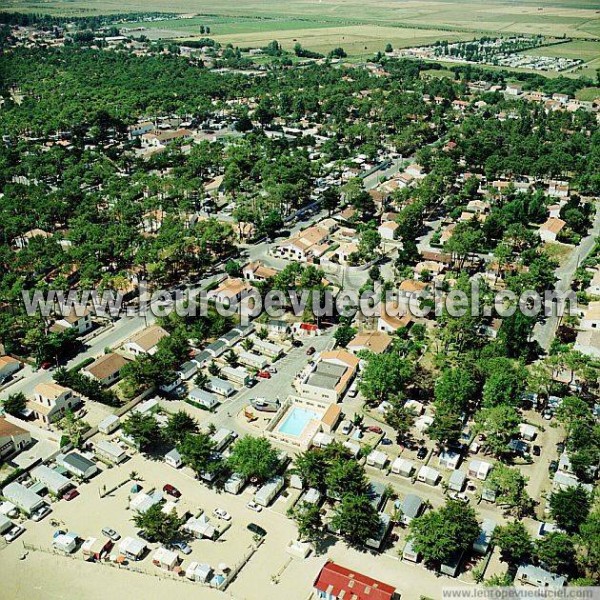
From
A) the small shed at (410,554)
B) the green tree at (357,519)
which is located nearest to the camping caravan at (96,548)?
the green tree at (357,519)

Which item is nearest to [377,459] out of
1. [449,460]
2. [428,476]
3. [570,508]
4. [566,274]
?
[428,476]

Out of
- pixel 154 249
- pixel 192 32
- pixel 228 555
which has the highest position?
pixel 192 32

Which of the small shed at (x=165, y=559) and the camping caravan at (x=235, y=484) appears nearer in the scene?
the small shed at (x=165, y=559)

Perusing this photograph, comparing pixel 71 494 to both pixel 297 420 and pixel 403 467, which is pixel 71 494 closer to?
pixel 297 420

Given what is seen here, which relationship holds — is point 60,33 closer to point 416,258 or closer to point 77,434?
point 416,258

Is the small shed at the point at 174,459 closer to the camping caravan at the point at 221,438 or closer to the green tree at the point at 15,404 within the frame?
the camping caravan at the point at 221,438

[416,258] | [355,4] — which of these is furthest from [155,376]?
[355,4]
